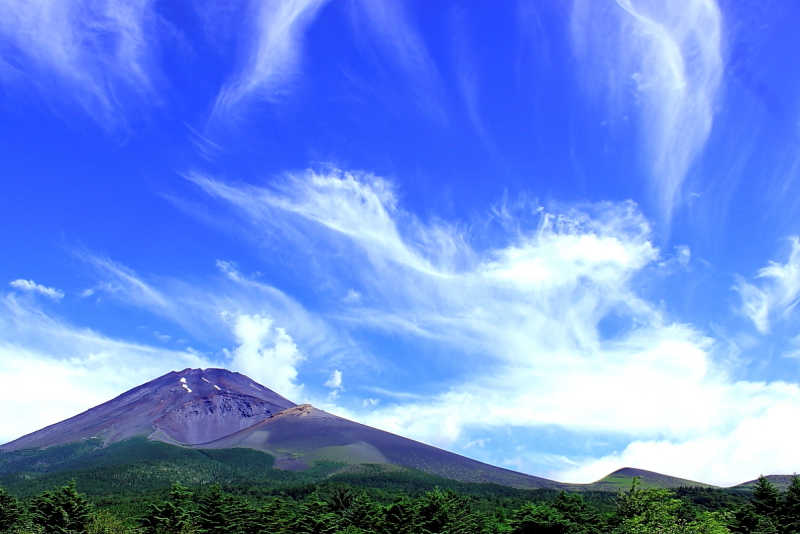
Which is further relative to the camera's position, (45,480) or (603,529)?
(45,480)

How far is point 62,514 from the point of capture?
63.6 metres

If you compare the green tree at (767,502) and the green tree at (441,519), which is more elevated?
the green tree at (767,502)

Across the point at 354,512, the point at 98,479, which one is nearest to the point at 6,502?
the point at 354,512

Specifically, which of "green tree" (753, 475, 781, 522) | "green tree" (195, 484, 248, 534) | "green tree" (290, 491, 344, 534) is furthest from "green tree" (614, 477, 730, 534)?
"green tree" (195, 484, 248, 534)

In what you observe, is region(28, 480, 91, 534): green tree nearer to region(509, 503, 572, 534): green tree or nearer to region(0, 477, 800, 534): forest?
region(0, 477, 800, 534): forest

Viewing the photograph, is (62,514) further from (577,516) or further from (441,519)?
(577,516)

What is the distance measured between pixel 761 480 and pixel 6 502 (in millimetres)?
85050

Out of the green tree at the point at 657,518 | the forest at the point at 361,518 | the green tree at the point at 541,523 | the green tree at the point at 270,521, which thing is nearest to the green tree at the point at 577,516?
the forest at the point at 361,518

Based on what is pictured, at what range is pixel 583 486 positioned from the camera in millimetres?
183750

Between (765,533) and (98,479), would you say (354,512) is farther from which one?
(98,479)

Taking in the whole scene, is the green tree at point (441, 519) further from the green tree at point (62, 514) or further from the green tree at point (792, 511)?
the green tree at point (62, 514)

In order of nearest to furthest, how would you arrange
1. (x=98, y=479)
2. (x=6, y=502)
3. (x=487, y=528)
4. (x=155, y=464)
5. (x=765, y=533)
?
1. (x=765, y=533)
2. (x=487, y=528)
3. (x=6, y=502)
4. (x=98, y=479)
5. (x=155, y=464)

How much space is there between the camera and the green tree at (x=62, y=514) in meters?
63.1

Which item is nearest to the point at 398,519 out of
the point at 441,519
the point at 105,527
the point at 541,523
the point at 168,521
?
the point at 441,519
